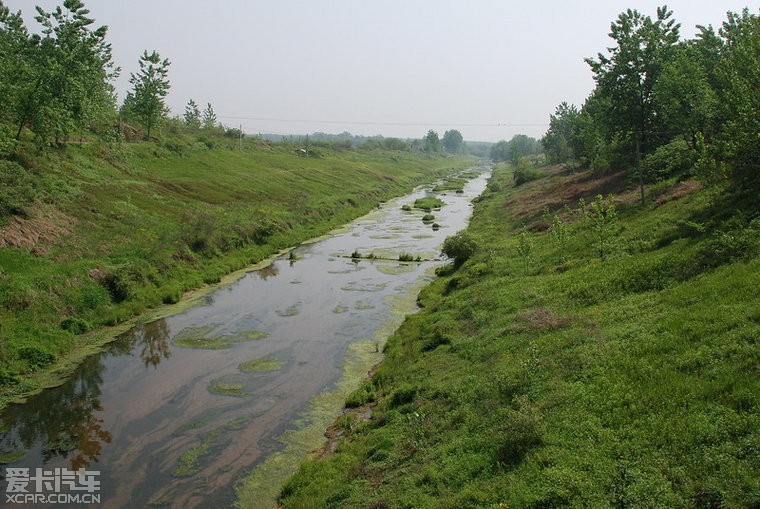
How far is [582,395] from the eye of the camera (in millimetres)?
14406

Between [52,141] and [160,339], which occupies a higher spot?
[52,141]

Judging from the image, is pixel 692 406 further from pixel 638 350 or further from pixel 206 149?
pixel 206 149

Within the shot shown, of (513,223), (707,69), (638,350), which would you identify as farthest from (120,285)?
(707,69)

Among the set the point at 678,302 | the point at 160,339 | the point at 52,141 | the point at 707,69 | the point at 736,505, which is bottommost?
the point at 160,339

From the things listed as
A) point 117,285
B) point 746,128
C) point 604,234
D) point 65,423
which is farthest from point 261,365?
point 746,128

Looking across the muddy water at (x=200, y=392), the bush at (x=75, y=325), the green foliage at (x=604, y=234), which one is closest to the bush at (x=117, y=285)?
the muddy water at (x=200, y=392)

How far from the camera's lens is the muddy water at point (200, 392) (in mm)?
16938

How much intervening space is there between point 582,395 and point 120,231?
36948 millimetres

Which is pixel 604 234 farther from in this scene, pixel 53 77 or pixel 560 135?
pixel 560 135

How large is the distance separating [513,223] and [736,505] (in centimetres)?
4558

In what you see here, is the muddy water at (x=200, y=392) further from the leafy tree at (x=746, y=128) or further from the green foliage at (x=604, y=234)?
the leafy tree at (x=746, y=128)

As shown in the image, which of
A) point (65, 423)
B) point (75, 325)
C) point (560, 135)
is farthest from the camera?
point (560, 135)

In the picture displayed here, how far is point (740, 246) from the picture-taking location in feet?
Result: 66.8

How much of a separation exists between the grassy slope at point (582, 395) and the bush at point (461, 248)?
12.8 metres
